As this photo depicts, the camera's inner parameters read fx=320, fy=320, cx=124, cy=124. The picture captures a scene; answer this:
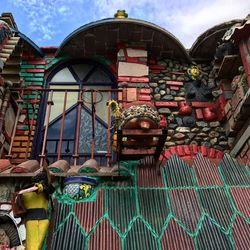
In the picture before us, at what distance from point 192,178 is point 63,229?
1.56 metres

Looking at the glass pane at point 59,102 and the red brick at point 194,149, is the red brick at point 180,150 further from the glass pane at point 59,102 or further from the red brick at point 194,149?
the glass pane at point 59,102

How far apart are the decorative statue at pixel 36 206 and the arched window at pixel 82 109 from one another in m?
2.03

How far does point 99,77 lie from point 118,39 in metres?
0.82

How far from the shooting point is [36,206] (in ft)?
9.59

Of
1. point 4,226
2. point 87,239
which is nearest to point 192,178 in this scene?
point 87,239

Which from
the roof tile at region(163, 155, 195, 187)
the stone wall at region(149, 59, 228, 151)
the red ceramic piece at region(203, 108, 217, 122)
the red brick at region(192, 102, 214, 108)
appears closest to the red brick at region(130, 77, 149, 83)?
the stone wall at region(149, 59, 228, 151)

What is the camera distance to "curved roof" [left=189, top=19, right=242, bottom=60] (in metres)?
5.53

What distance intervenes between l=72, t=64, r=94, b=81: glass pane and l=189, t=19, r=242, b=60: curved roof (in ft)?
6.47

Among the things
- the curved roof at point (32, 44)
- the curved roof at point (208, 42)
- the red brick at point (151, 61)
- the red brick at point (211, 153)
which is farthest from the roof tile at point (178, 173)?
the curved roof at point (32, 44)

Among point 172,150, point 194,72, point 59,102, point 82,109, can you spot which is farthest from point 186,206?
point 59,102

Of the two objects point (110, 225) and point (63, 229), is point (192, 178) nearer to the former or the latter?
point (110, 225)

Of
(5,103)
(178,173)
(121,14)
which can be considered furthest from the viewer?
(121,14)

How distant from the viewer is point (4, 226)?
292 centimetres

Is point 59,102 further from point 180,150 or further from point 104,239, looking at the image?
point 104,239
